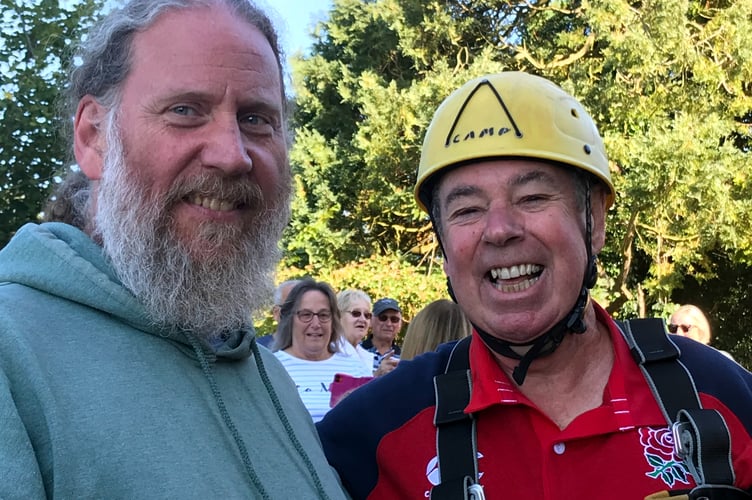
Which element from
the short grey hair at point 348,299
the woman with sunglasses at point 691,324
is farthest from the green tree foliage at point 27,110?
the woman with sunglasses at point 691,324

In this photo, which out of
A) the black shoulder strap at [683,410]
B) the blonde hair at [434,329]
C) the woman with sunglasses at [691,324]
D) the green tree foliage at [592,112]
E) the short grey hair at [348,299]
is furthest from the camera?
the green tree foliage at [592,112]

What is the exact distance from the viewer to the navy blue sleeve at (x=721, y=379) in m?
2.35

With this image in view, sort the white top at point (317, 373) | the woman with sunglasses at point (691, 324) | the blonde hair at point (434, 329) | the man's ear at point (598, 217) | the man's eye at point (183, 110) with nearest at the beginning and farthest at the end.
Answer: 1. the man's eye at point (183, 110)
2. the man's ear at point (598, 217)
3. the blonde hair at point (434, 329)
4. the white top at point (317, 373)
5. the woman with sunglasses at point (691, 324)

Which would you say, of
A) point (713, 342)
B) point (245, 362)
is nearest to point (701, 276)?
point (713, 342)

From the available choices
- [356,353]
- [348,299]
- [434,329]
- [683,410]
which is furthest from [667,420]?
[348,299]

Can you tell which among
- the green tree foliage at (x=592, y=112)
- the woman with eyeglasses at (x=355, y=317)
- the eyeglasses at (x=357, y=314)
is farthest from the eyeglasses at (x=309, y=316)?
the green tree foliage at (x=592, y=112)

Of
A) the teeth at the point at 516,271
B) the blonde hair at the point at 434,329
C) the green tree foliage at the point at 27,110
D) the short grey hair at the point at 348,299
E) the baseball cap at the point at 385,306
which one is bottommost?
the teeth at the point at 516,271

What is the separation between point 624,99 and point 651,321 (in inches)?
474

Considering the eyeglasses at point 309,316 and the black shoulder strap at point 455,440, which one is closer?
the black shoulder strap at point 455,440

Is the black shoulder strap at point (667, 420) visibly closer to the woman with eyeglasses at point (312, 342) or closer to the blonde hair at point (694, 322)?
the woman with eyeglasses at point (312, 342)

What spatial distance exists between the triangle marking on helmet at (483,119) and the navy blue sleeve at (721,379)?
92 cm

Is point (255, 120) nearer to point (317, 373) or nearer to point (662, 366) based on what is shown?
point (662, 366)

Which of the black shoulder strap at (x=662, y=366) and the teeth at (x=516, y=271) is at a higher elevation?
the teeth at (x=516, y=271)

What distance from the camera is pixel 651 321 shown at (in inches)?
102
